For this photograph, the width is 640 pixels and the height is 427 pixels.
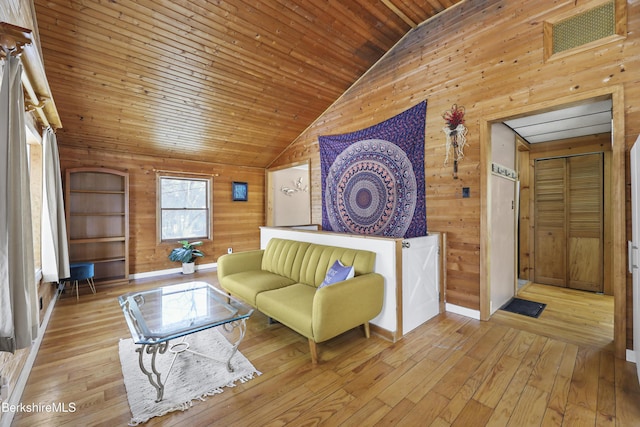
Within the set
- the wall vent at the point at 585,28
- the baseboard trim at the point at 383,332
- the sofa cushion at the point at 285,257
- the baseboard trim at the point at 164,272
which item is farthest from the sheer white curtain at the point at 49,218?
the wall vent at the point at 585,28

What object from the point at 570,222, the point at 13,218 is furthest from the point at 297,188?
the point at 13,218

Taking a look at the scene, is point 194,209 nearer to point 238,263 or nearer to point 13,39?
point 238,263

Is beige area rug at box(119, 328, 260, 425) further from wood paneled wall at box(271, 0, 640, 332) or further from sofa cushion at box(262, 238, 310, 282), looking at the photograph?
wood paneled wall at box(271, 0, 640, 332)

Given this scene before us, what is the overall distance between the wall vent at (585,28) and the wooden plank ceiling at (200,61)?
1.22 metres

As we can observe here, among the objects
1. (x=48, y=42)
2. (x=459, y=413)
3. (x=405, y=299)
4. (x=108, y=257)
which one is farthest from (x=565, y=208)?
(x=108, y=257)

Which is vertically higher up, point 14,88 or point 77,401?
point 14,88

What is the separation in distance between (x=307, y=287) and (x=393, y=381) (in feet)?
3.91

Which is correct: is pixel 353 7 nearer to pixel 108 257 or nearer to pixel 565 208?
pixel 565 208

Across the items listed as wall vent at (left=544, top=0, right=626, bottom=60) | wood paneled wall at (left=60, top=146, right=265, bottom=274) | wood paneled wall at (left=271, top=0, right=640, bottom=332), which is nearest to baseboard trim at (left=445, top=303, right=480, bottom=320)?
wood paneled wall at (left=271, top=0, right=640, bottom=332)

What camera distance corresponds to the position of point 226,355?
7.41 feet

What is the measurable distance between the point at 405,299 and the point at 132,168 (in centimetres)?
485

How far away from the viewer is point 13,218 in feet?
4.63

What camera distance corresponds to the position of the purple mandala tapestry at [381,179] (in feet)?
11.0

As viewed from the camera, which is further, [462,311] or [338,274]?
[462,311]
